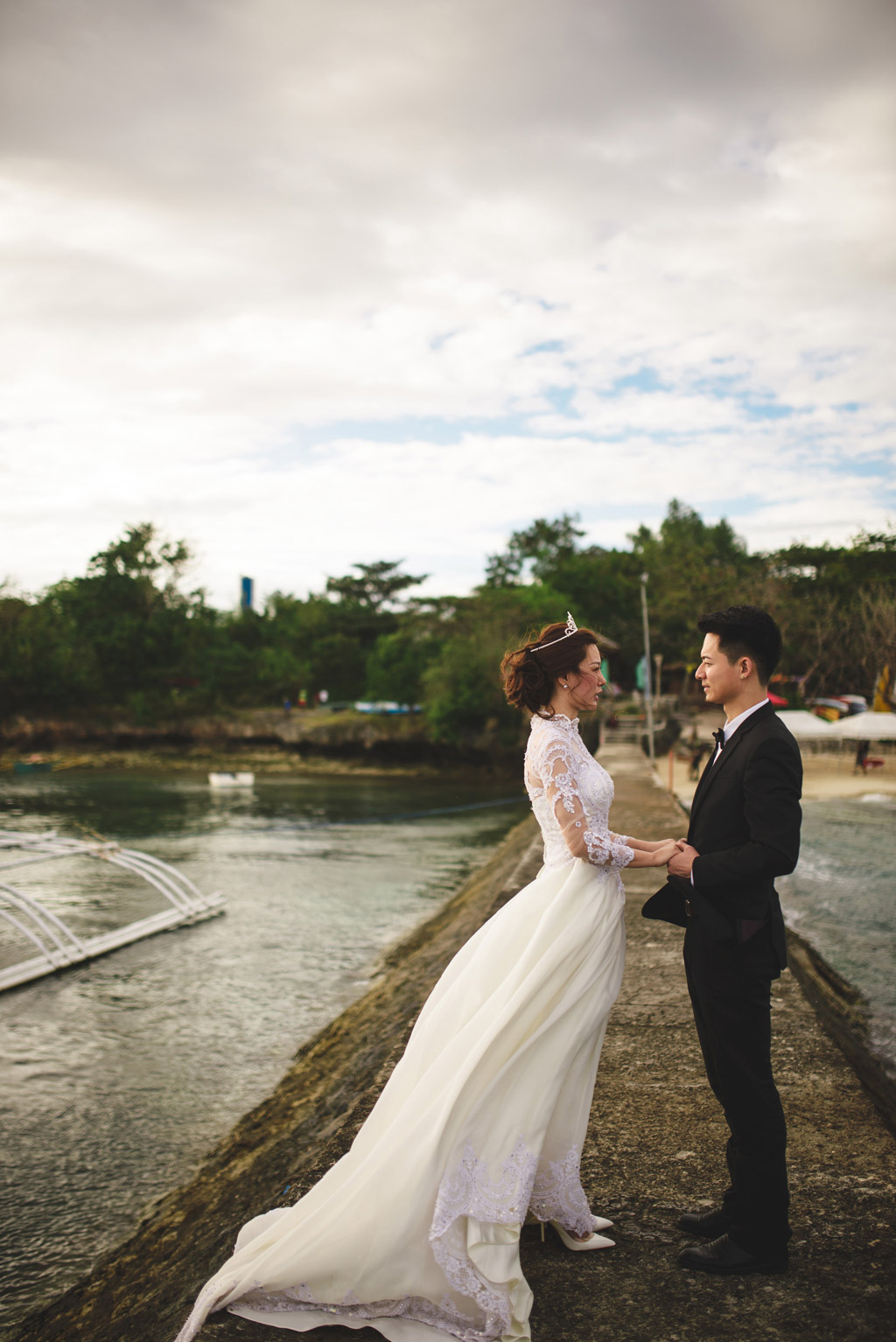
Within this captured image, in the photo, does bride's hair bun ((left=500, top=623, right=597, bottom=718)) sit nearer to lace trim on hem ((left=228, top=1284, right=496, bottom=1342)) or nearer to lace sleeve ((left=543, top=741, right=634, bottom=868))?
lace sleeve ((left=543, top=741, right=634, bottom=868))

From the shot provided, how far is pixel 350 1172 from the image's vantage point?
2590 millimetres

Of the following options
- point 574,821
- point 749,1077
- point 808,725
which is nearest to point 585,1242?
point 749,1077

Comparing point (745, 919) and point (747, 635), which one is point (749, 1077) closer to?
point (745, 919)

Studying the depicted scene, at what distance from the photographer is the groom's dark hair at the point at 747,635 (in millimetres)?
2678

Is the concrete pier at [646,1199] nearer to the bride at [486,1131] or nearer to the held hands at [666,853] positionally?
the bride at [486,1131]

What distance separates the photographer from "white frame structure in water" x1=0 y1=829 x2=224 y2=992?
9.69m

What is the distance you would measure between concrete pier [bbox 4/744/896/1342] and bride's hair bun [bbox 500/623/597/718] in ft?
5.56

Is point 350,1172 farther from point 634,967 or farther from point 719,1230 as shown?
point 634,967

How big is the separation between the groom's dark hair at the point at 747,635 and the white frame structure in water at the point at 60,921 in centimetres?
767

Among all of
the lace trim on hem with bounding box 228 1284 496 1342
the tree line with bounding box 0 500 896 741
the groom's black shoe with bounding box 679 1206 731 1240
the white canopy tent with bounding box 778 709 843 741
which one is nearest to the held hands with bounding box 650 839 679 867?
the groom's black shoe with bounding box 679 1206 731 1240

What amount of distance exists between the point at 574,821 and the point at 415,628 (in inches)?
2110

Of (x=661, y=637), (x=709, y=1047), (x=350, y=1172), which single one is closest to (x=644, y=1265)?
(x=709, y=1047)

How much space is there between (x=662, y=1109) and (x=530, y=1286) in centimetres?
132

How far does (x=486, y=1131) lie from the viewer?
2553 millimetres
